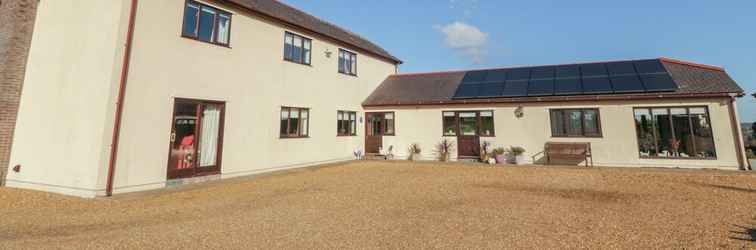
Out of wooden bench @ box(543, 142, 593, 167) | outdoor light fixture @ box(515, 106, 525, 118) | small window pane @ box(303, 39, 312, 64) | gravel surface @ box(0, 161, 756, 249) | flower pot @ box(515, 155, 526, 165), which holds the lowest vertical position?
gravel surface @ box(0, 161, 756, 249)

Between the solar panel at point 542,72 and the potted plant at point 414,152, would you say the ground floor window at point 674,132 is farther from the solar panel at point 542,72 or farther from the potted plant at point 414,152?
the potted plant at point 414,152

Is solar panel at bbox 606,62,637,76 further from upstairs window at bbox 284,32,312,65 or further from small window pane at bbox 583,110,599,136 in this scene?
upstairs window at bbox 284,32,312,65

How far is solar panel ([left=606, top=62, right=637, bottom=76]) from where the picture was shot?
12.8m

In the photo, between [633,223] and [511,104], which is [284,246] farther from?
[511,104]

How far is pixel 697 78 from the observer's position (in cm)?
1133

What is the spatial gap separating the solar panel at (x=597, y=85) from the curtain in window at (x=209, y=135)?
14211 mm

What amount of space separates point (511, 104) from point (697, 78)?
22.6ft

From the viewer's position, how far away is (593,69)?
13812 millimetres

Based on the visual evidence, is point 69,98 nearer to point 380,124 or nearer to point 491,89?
point 380,124

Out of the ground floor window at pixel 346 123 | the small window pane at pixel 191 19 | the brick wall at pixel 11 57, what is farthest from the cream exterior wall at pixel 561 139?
the brick wall at pixel 11 57

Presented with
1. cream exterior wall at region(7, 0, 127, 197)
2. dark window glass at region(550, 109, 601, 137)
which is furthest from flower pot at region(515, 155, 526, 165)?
cream exterior wall at region(7, 0, 127, 197)

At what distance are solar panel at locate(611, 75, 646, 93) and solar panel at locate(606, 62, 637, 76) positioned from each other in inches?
20.2

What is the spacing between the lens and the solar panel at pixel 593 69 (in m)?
13.3

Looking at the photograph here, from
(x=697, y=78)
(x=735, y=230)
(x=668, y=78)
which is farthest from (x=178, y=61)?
(x=697, y=78)
